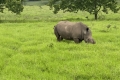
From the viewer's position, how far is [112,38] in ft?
59.0

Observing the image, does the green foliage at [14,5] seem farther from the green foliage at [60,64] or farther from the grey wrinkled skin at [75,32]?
the green foliage at [60,64]

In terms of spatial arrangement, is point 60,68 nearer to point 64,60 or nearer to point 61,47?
point 64,60

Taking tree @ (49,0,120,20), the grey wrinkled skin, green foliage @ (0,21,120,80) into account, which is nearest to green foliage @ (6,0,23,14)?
tree @ (49,0,120,20)

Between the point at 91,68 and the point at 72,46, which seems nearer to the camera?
the point at 91,68

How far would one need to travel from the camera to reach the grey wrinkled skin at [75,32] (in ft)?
48.1

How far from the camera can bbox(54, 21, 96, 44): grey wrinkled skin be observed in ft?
48.1

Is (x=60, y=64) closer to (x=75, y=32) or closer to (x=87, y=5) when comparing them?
(x=75, y=32)

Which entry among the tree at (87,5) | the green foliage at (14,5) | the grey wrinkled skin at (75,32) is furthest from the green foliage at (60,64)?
the tree at (87,5)

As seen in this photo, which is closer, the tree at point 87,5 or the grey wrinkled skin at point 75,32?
the grey wrinkled skin at point 75,32

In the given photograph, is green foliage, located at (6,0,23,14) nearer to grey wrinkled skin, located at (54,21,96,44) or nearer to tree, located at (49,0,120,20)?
tree, located at (49,0,120,20)

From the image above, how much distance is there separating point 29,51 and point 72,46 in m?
2.82

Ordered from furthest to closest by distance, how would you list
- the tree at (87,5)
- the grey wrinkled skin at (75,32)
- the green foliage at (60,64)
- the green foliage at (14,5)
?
1. the tree at (87,5)
2. the green foliage at (14,5)
3. the grey wrinkled skin at (75,32)
4. the green foliage at (60,64)

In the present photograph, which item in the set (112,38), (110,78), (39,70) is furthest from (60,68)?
(112,38)

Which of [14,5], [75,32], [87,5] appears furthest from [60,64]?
[87,5]
